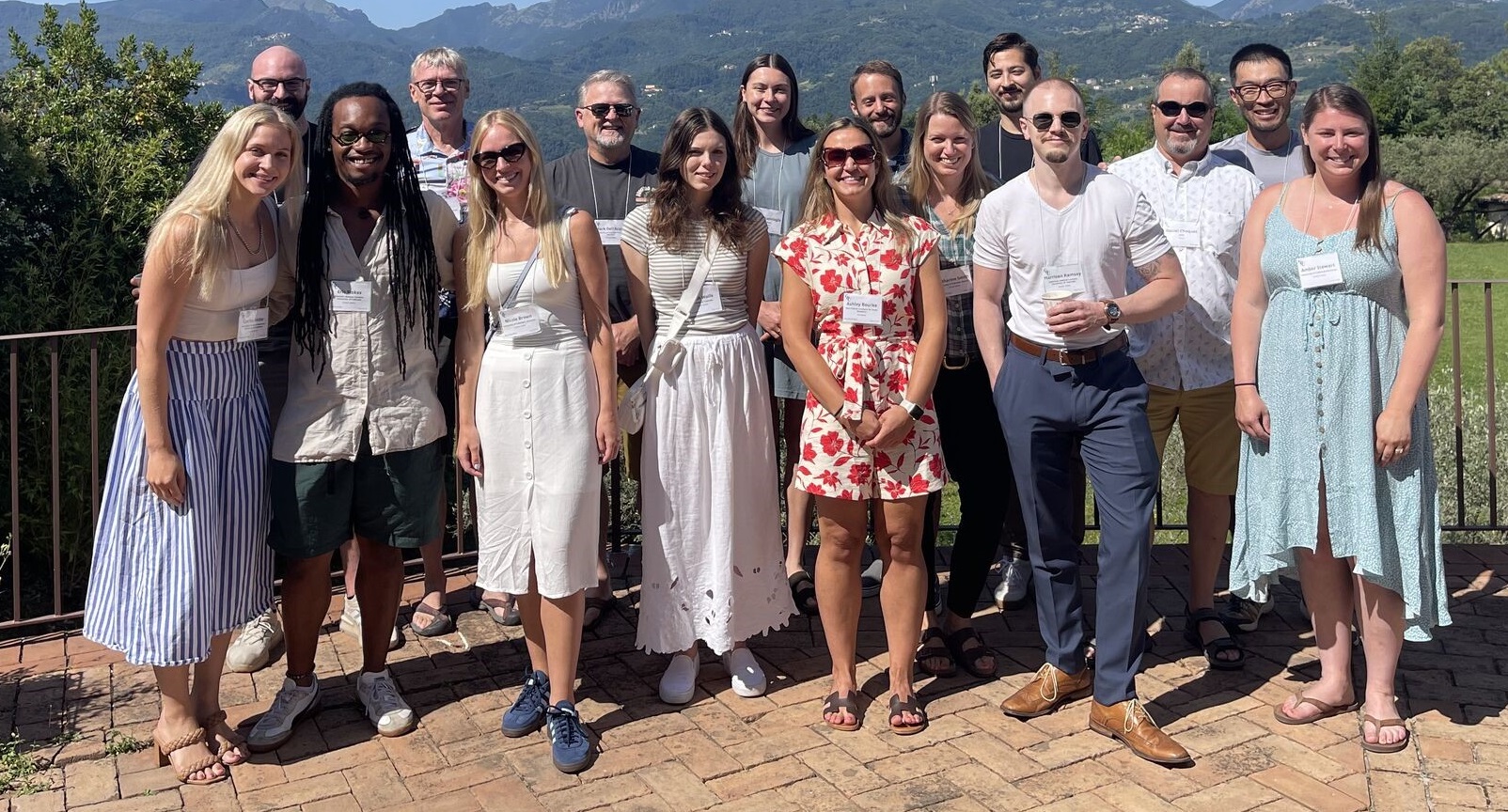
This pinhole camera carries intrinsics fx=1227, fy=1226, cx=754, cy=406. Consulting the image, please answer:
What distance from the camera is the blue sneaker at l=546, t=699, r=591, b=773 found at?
375 cm

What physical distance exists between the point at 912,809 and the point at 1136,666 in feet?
3.02

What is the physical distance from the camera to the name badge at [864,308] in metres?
3.85

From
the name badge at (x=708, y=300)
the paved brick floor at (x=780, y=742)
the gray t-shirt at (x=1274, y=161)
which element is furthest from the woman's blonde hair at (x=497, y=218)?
the gray t-shirt at (x=1274, y=161)

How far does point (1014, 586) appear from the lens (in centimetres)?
519

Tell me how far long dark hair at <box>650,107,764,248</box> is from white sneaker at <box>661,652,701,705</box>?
147cm

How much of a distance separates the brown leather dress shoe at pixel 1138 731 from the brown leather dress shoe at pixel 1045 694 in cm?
17

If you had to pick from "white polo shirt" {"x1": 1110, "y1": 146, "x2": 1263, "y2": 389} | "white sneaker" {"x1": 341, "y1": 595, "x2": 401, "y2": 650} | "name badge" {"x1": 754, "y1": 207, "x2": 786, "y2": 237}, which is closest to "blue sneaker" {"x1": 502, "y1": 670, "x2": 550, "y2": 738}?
"white sneaker" {"x1": 341, "y1": 595, "x2": 401, "y2": 650}

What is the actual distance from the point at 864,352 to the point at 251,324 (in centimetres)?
188

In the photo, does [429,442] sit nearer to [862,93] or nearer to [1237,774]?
[862,93]

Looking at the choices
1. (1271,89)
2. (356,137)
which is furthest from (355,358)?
(1271,89)

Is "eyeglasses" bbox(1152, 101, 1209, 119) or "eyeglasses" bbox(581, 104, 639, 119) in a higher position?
"eyeglasses" bbox(581, 104, 639, 119)

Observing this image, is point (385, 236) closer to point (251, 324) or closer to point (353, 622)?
point (251, 324)

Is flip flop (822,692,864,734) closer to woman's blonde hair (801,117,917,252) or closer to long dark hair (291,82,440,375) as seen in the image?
woman's blonde hair (801,117,917,252)

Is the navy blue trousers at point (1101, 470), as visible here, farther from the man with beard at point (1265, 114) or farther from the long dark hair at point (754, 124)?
the long dark hair at point (754, 124)
